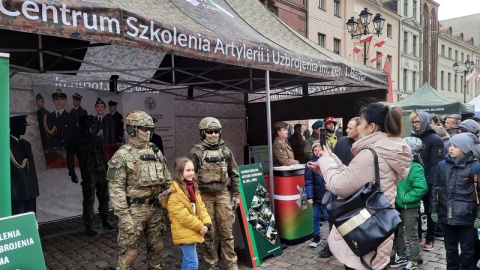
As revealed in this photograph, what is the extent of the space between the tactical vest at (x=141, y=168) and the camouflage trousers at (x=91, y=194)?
114 inches

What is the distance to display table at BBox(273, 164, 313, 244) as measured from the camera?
554 centimetres

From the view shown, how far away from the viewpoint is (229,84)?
355 inches

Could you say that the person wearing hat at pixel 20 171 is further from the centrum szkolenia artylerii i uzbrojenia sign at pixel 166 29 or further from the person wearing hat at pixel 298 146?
the person wearing hat at pixel 298 146

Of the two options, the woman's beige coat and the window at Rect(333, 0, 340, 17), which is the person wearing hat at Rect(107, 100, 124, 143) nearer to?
the woman's beige coat

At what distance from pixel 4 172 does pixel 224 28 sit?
338cm

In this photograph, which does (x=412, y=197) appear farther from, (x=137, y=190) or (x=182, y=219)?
(x=137, y=190)

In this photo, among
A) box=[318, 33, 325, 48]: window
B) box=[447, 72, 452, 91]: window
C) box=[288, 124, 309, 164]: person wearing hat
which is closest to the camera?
box=[288, 124, 309, 164]: person wearing hat

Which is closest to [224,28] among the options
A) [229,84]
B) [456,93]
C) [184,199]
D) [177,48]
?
[177,48]

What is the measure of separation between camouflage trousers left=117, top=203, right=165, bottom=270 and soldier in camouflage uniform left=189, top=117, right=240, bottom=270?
2.03 ft

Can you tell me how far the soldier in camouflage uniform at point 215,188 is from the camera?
443 cm

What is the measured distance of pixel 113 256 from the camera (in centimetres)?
537

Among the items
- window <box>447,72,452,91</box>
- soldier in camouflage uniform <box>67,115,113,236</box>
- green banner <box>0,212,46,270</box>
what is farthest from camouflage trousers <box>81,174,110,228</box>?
window <box>447,72,452,91</box>

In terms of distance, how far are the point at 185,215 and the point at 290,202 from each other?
228cm

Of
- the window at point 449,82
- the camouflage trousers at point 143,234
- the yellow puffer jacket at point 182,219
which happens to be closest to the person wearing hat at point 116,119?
the camouflage trousers at point 143,234
